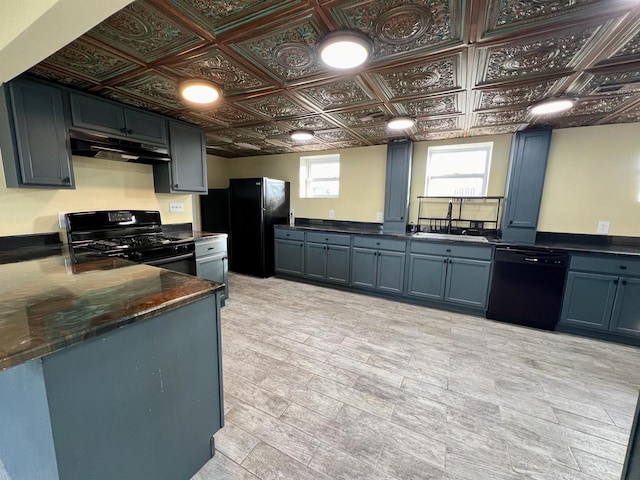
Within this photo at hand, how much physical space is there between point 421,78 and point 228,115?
6.30 feet

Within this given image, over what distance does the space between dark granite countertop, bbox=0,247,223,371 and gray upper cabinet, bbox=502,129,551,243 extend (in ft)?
11.6

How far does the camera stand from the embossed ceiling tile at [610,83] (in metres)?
1.76

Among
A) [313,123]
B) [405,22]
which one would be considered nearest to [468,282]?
[313,123]

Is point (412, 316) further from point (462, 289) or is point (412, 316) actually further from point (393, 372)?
point (393, 372)

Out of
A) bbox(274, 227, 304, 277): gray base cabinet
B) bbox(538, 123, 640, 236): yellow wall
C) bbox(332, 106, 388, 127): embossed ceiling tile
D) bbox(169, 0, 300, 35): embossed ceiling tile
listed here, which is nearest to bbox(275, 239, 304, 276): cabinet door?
bbox(274, 227, 304, 277): gray base cabinet

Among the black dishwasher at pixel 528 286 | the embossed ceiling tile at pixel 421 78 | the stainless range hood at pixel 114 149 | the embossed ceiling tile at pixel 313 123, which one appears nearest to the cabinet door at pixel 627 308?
the black dishwasher at pixel 528 286

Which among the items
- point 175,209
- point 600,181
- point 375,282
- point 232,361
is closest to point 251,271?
point 175,209

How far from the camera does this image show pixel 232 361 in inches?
85.1

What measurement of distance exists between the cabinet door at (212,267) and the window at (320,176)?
2.10 meters

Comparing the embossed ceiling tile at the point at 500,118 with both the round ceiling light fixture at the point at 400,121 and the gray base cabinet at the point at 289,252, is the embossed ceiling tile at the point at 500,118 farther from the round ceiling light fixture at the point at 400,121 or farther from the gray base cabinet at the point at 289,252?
the gray base cabinet at the point at 289,252

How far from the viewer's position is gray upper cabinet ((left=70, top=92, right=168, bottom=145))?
7.23ft

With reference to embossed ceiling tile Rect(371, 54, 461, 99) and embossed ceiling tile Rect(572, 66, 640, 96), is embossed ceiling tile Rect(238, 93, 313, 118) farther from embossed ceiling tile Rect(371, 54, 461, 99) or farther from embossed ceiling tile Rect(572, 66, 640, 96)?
embossed ceiling tile Rect(572, 66, 640, 96)

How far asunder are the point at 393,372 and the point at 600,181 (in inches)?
127

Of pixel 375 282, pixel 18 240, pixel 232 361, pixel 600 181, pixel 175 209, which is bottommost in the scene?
pixel 232 361
